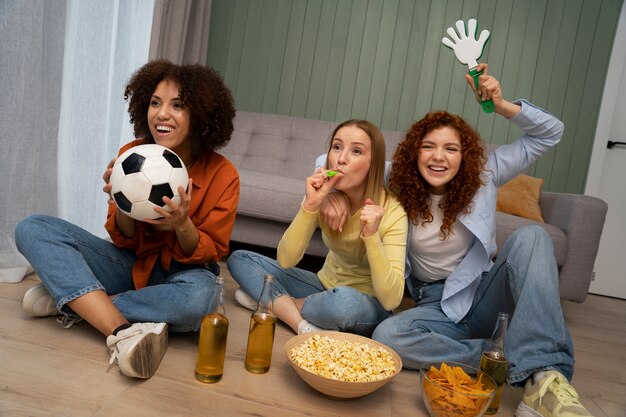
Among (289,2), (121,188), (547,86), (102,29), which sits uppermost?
(289,2)

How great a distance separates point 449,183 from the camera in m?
1.48

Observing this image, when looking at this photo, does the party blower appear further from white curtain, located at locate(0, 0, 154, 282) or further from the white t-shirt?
white curtain, located at locate(0, 0, 154, 282)

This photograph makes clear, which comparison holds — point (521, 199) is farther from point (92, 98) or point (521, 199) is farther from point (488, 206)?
point (92, 98)

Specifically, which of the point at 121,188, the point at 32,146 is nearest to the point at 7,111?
the point at 32,146

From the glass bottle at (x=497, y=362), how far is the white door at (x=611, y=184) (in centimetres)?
250

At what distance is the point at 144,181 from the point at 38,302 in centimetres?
49

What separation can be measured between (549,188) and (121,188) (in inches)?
117

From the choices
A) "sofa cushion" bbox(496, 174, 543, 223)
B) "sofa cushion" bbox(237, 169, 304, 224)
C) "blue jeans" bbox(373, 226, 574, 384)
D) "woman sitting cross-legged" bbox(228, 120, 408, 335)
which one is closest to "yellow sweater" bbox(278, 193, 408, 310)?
"woman sitting cross-legged" bbox(228, 120, 408, 335)

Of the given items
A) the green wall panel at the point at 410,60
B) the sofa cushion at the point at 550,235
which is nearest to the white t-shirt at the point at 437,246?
the sofa cushion at the point at 550,235

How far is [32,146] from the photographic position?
178 cm

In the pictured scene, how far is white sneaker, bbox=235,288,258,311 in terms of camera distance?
1.66 metres

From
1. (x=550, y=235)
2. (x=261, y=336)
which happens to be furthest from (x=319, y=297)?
(x=550, y=235)

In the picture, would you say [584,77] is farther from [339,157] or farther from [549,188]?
[339,157]

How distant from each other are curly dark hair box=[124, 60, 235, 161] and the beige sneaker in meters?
1.11
